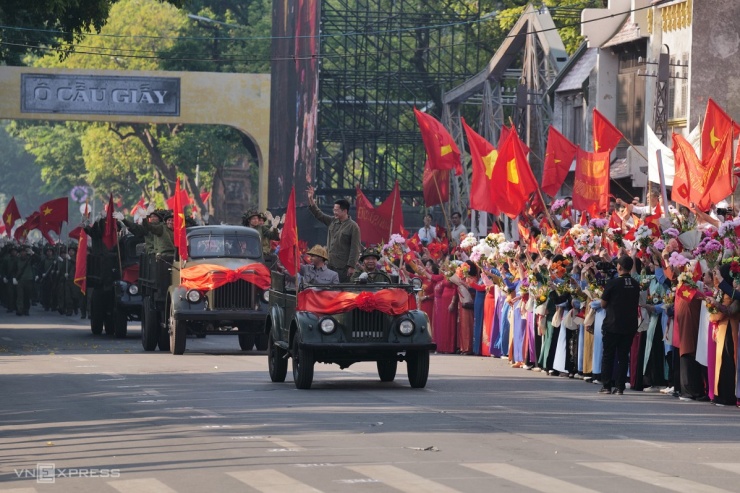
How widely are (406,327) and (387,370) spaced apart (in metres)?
1.58

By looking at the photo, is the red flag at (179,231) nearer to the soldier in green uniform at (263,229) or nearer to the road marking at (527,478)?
the soldier in green uniform at (263,229)

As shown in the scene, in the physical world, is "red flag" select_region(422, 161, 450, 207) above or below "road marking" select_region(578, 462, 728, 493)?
above

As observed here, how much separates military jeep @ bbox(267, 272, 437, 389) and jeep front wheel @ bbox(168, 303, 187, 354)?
732 centimetres

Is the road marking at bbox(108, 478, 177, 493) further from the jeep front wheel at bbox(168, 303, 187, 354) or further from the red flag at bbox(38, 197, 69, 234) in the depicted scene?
the red flag at bbox(38, 197, 69, 234)

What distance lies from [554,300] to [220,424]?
931 centimetres

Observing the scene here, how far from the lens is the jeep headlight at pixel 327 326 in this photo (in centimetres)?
2042

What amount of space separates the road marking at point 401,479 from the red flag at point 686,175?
40.6 ft

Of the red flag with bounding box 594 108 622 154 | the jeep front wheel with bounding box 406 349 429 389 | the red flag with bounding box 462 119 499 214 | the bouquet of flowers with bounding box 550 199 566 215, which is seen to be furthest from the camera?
the red flag with bounding box 462 119 499 214

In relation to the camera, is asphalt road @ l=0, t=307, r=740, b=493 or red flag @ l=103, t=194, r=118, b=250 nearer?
asphalt road @ l=0, t=307, r=740, b=493

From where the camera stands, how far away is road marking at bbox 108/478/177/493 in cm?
1191

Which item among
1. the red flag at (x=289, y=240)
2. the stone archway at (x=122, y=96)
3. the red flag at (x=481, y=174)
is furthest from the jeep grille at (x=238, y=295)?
the stone archway at (x=122, y=96)

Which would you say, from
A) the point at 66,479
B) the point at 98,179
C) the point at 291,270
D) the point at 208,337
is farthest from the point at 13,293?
the point at 98,179

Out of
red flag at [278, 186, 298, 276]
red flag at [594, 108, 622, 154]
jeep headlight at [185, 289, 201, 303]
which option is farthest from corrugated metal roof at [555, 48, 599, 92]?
red flag at [278, 186, 298, 276]

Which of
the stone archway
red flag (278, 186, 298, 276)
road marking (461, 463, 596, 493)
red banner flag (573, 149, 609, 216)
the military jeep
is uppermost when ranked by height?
the stone archway
